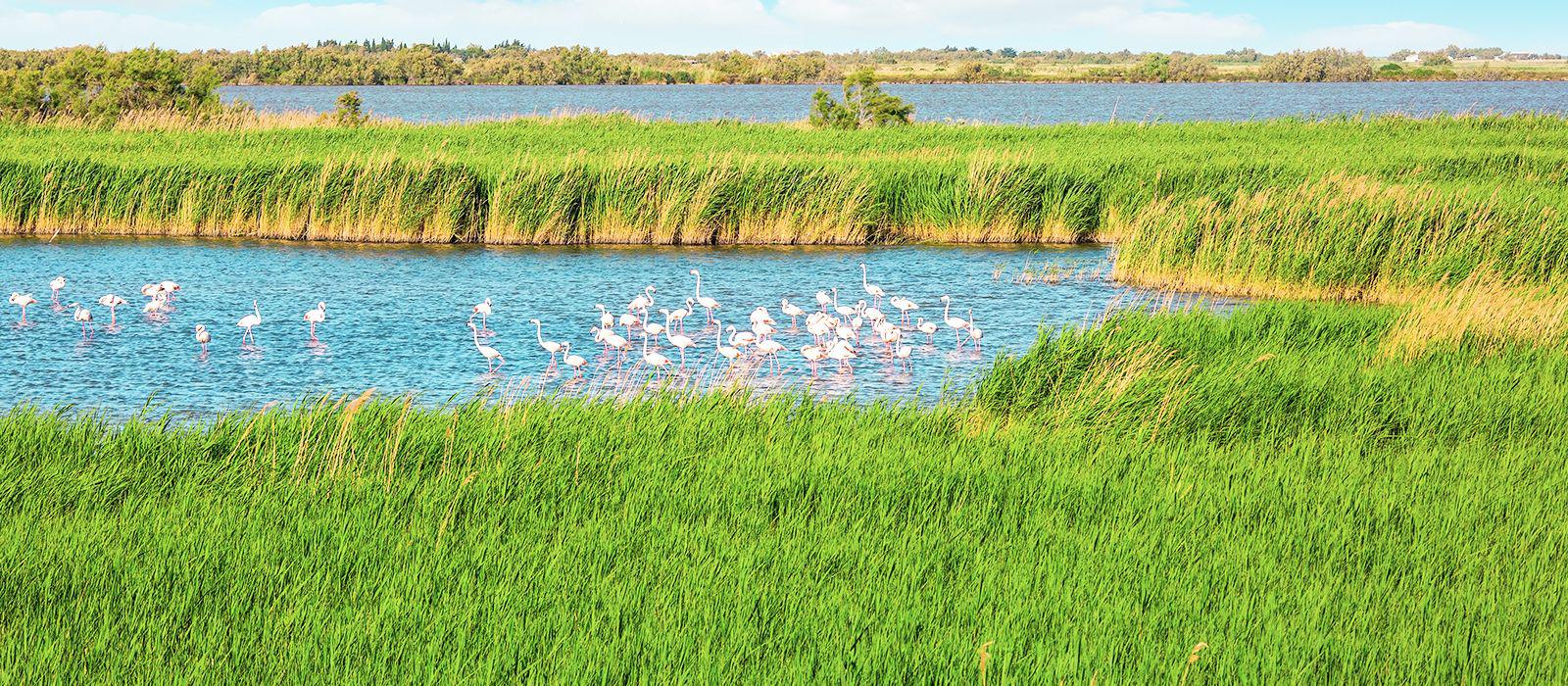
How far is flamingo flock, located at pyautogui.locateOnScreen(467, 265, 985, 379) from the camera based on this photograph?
46.6 feet

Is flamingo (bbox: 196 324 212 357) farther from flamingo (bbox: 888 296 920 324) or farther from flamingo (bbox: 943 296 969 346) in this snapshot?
flamingo (bbox: 943 296 969 346)

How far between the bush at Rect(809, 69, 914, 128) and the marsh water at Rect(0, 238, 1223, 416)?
16.1 meters

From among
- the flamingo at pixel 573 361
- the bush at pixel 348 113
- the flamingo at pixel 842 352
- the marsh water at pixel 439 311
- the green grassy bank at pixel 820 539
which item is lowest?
the marsh water at pixel 439 311

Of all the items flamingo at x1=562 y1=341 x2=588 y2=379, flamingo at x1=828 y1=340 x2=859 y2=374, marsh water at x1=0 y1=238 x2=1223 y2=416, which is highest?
flamingo at x1=828 y1=340 x2=859 y2=374

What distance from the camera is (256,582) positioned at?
21.1 feet

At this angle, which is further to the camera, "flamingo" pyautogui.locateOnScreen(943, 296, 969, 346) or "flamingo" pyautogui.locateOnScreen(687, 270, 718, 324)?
"flamingo" pyautogui.locateOnScreen(687, 270, 718, 324)

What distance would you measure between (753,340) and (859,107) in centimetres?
2813

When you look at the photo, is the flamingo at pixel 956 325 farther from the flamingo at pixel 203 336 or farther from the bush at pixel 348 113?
the bush at pixel 348 113

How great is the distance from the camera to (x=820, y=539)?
7.28 metres

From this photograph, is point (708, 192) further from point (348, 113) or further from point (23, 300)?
point (348, 113)

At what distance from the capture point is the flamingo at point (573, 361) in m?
13.6

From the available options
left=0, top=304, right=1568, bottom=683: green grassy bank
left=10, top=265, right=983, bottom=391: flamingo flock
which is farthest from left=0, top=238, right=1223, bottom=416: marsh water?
left=0, top=304, right=1568, bottom=683: green grassy bank

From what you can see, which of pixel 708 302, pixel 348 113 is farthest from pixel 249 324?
pixel 348 113

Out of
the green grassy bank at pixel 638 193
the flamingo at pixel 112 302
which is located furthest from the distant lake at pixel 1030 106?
the flamingo at pixel 112 302
